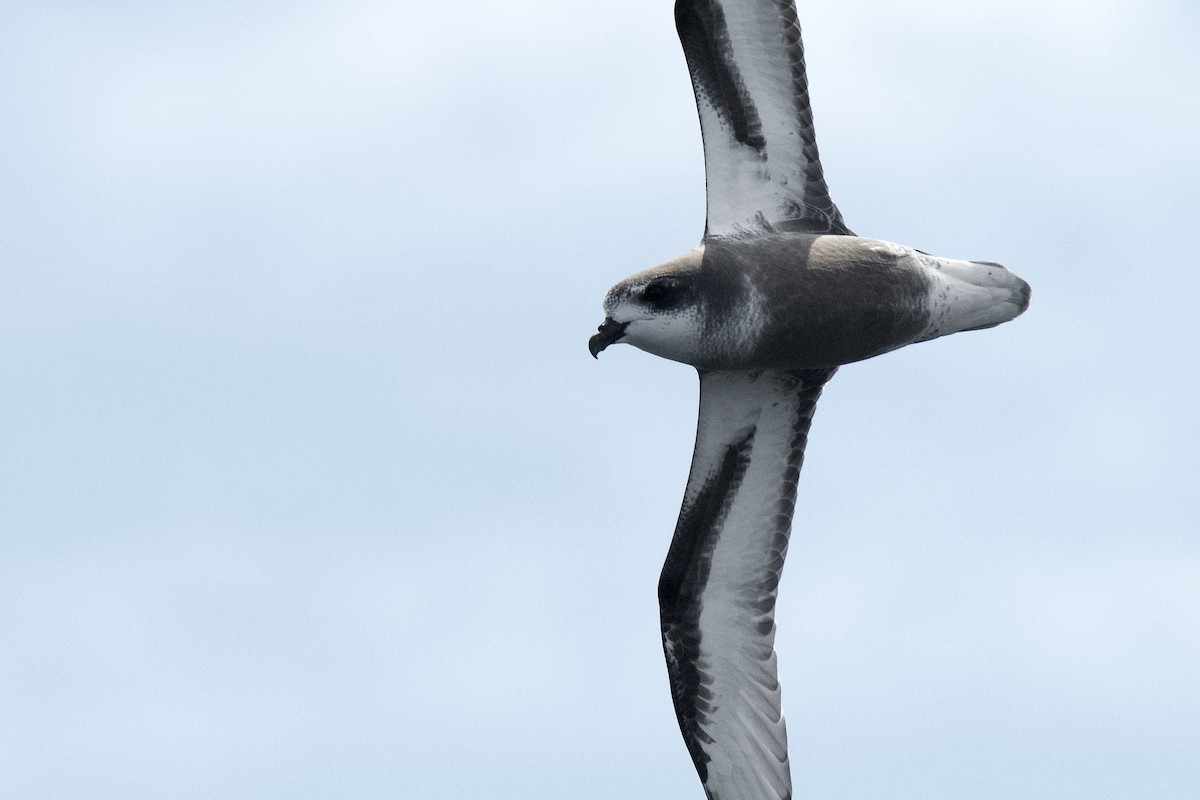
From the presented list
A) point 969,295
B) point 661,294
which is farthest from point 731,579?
point 969,295

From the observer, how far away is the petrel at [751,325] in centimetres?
1762

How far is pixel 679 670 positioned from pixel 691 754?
871mm

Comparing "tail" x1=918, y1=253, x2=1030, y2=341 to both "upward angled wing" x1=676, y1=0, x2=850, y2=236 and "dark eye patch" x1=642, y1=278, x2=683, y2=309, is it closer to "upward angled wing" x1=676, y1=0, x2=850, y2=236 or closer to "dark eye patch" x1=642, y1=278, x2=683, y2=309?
"upward angled wing" x1=676, y1=0, x2=850, y2=236

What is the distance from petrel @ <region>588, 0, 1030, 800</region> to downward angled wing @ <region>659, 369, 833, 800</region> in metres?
0.01

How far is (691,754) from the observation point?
19.2 meters

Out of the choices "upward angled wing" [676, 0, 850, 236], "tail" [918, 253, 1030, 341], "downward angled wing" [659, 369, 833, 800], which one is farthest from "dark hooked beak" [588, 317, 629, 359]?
"tail" [918, 253, 1030, 341]

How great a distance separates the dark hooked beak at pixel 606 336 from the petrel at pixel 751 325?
21 millimetres

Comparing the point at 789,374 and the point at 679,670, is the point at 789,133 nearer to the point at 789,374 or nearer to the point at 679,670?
the point at 789,374

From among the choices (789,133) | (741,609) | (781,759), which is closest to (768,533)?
(741,609)

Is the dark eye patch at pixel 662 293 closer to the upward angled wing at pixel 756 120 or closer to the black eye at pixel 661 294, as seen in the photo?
the black eye at pixel 661 294

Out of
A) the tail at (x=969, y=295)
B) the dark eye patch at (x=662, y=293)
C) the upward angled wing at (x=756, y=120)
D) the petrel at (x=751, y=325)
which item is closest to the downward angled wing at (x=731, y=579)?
the petrel at (x=751, y=325)

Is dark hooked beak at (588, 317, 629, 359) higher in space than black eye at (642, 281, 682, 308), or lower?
lower

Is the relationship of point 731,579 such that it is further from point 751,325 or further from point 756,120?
point 756,120

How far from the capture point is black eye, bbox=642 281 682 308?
17.3m
